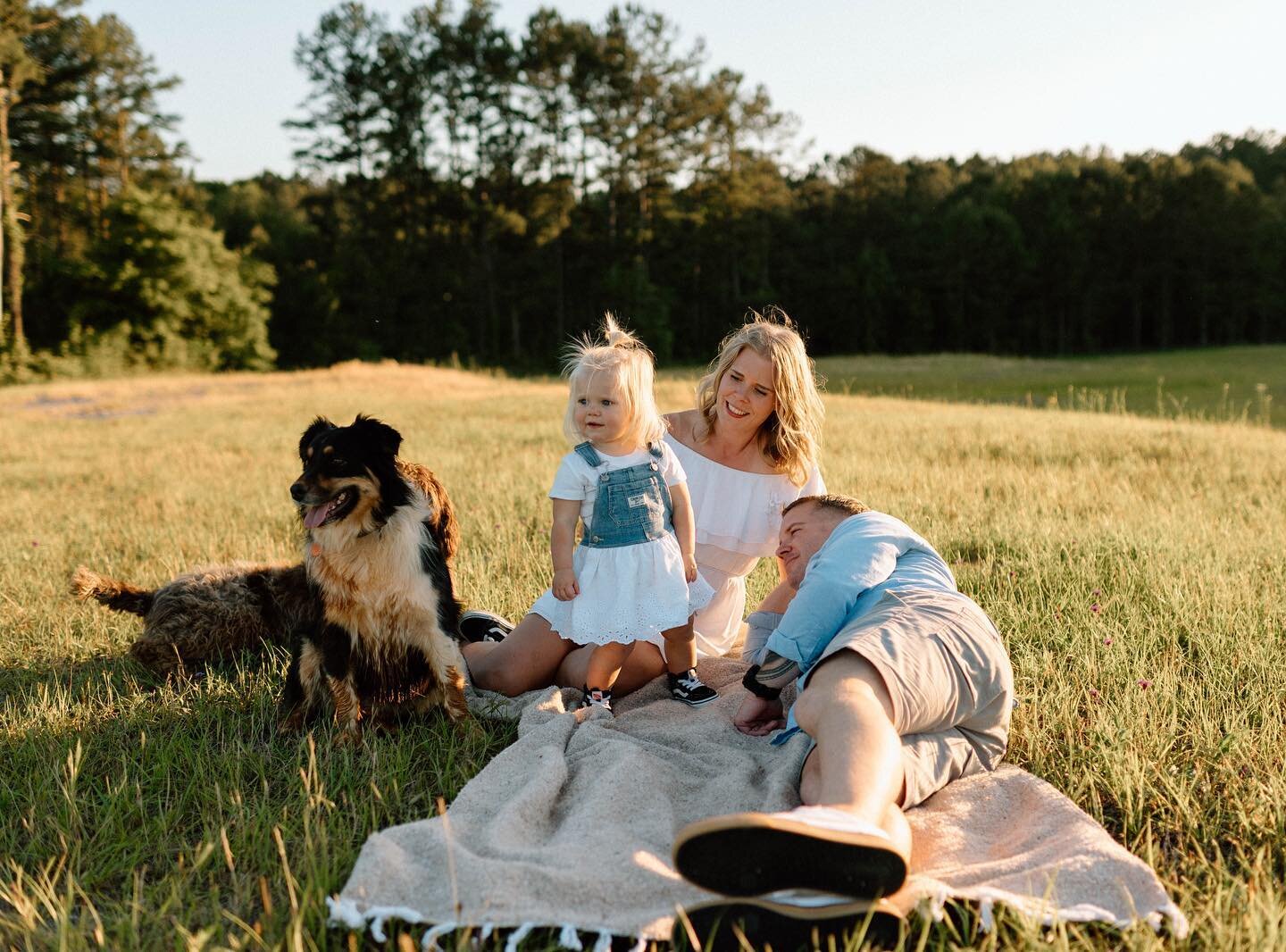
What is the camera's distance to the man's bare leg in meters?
2.58

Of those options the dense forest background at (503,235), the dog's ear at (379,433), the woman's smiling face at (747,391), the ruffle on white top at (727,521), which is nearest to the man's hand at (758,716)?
the ruffle on white top at (727,521)

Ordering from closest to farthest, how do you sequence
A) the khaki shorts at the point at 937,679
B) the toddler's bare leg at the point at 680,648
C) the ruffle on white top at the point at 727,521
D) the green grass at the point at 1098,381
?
the khaki shorts at the point at 937,679, the toddler's bare leg at the point at 680,648, the ruffle on white top at the point at 727,521, the green grass at the point at 1098,381

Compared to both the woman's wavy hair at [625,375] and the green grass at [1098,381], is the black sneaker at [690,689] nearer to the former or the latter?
the woman's wavy hair at [625,375]

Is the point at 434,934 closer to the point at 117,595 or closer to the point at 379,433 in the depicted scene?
the point at 379,433

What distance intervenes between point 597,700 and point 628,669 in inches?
14.5

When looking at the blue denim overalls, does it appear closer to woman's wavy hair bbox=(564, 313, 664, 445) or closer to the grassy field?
woman's wavy hair bbox=(564, 313, 664, 445)

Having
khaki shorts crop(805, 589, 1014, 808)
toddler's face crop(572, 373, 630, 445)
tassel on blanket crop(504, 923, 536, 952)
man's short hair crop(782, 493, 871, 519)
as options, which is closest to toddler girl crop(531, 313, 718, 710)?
toddler's face crop(572, 373, 630, 445)

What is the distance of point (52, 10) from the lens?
38.9 m

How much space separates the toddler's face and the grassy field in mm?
1455

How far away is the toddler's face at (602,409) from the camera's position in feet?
13.7

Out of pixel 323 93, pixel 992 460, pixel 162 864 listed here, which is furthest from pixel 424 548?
pixel 323 93

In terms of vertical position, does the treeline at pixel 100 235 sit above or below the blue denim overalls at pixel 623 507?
above

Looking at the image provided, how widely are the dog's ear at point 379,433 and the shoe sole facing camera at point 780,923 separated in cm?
228

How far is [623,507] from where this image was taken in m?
4.30
